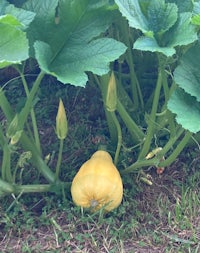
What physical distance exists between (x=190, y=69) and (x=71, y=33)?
1.36 ft

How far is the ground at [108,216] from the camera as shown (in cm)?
199

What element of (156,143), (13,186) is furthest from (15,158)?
(156,143)

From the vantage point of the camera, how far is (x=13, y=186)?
6.72 feet

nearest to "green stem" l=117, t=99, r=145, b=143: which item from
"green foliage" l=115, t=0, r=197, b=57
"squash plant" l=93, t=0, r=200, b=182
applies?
"squash plant" l=93, t=0, r=200, b=182

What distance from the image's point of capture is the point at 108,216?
6.90ft

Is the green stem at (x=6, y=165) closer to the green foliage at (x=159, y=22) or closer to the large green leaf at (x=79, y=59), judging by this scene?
the large green leaf at (x=79, y=59)

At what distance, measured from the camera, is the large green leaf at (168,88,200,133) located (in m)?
1.77

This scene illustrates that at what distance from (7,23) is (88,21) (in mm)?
334

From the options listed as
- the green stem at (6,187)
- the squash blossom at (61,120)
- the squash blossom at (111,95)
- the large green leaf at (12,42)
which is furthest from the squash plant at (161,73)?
the green stem at (6,187)

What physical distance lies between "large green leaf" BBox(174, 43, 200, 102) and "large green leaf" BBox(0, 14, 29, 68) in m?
0.51

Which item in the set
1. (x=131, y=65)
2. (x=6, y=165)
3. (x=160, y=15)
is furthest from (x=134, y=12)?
(x=6, y=165)

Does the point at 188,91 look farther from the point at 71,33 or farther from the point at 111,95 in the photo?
the point at 71,33

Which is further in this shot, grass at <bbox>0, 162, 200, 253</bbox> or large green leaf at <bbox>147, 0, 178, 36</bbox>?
grass at <bbox>0, 162, 200, 253</bbox>

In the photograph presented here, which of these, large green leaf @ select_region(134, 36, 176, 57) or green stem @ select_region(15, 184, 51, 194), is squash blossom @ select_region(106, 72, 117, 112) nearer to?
large green leaf @ select_region(134, 36, 176, 57)
